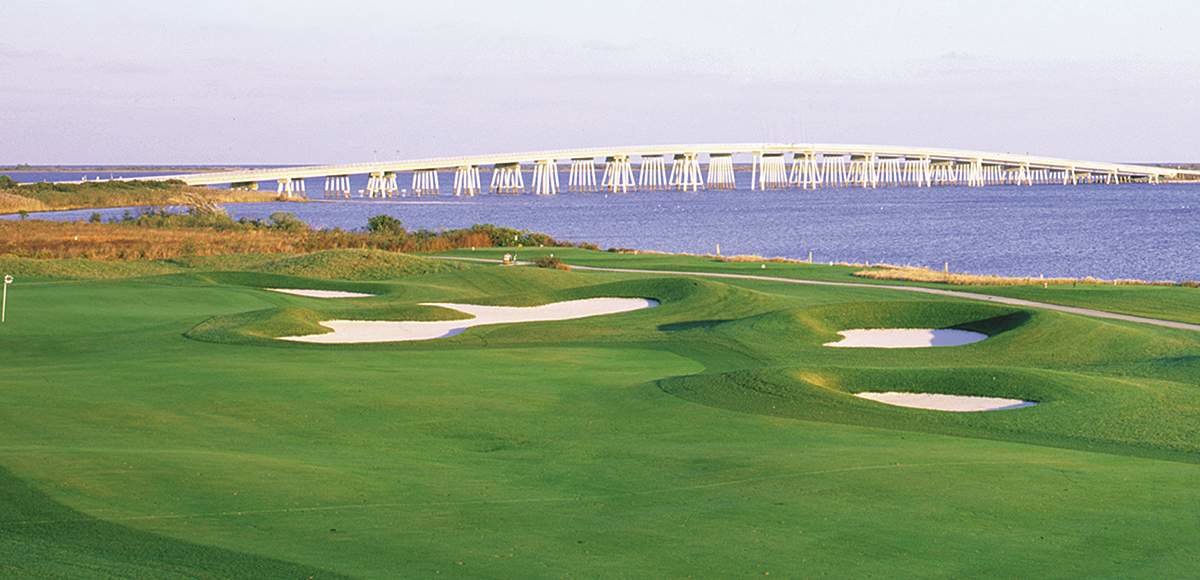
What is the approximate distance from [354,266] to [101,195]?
78.4 meters

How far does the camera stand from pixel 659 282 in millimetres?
34844

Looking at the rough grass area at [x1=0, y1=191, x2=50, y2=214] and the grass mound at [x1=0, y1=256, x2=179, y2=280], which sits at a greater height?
the rough grass area at [x1=0, y1=191, x2=50, y2=214]

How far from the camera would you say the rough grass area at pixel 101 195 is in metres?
109

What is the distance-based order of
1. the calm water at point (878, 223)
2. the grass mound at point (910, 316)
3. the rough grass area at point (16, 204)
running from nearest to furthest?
the grass mound at point (910, 316) < the calm water at point (878, 223) < the rough grass area at point (16, 204)

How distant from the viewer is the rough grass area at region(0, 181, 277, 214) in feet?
356

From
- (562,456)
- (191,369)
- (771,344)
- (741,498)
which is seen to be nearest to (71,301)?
(191,369)

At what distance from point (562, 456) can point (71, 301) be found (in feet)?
62.4

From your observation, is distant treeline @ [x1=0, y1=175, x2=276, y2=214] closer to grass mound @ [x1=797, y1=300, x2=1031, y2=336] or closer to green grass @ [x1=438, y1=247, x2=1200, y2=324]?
green grass @ [x1=438, y1=247, x2=1200, y2=324]

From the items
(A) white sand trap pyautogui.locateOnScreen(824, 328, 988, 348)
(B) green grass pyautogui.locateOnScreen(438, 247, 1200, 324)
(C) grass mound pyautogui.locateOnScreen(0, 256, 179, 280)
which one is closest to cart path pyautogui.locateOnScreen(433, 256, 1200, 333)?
(B) green grass pyautogui.locateOnScreen(438, 247, 1200, 324)

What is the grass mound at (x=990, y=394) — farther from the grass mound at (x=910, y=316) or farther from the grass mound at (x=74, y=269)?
the grass mound at (x=74, y=269)

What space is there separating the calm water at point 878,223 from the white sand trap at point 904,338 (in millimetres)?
37354

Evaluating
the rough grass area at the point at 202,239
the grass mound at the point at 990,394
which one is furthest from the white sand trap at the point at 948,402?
the rough grass area at the point at 202,239

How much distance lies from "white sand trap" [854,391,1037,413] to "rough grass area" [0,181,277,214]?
90.7m

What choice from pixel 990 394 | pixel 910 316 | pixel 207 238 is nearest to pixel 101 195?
pixel 207 238
